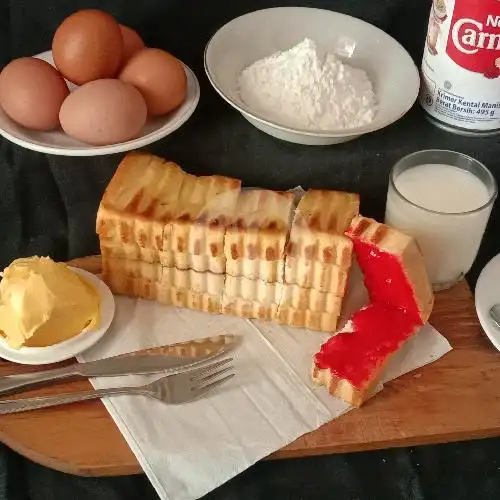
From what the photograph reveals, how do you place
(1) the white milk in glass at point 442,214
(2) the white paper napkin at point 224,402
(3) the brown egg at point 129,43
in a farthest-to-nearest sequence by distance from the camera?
(3) the brown egg at point 129,43 < (1) the white milk in glass at point 442,214 < (2) the white paper napkin at point 224,402

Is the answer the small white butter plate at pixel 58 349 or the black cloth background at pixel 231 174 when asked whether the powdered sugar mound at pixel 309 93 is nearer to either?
the black cloth background at pixel 231 174

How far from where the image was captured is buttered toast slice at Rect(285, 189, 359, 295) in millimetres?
648

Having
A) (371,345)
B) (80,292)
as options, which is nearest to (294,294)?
(371,345)

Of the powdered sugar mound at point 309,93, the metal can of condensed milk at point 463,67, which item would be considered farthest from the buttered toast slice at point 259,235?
the metal can of condensed milk at point 463,67

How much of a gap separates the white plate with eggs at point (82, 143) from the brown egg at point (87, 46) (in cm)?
5

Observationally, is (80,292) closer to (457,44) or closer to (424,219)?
(424,219)

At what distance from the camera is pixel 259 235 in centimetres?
65

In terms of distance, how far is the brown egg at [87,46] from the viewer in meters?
0.75

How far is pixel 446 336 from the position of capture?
702mm

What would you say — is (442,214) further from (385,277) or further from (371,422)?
(371,422)

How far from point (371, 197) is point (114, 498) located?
39cm

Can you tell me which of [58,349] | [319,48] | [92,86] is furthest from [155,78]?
[58,349]

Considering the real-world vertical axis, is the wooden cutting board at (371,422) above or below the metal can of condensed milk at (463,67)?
below

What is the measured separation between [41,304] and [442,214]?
0.35 meters
